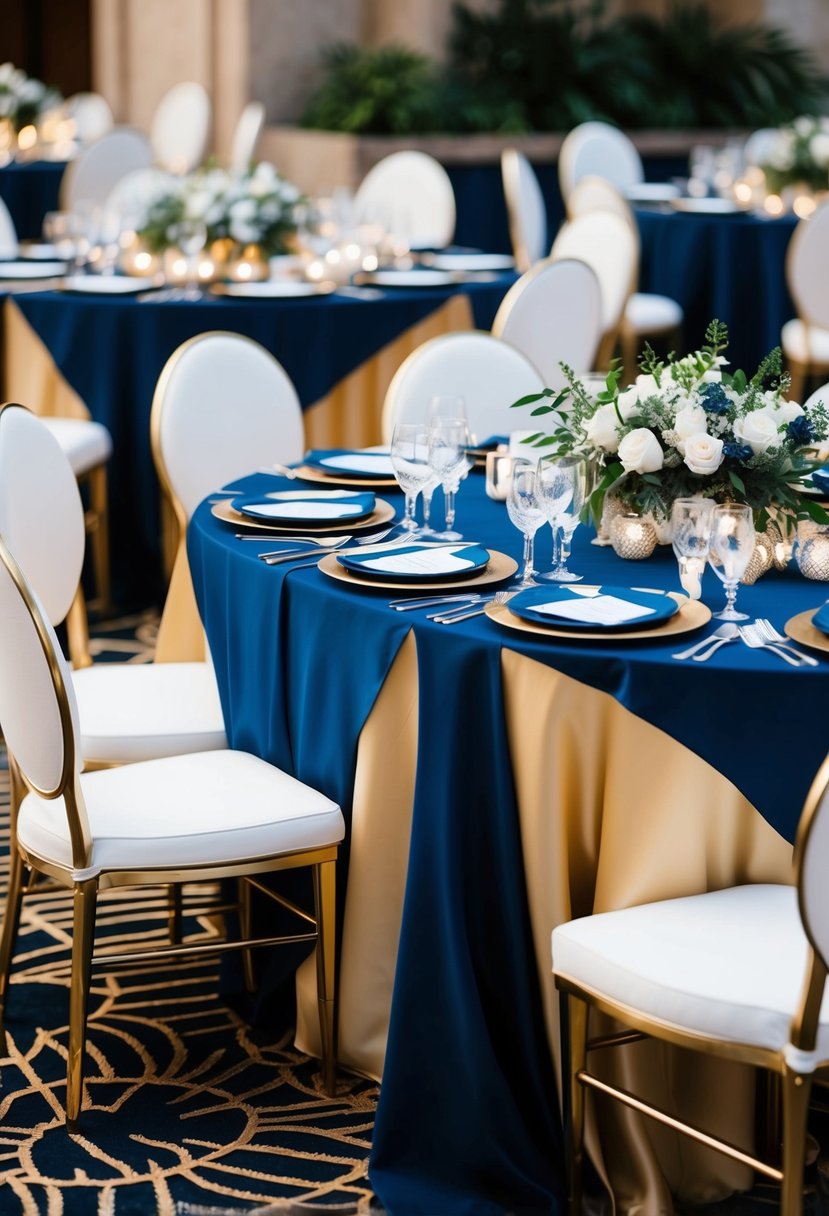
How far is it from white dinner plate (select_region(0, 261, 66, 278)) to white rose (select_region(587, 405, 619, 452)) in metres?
3.58

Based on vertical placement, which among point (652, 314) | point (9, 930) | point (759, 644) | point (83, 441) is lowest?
point (9, 930)

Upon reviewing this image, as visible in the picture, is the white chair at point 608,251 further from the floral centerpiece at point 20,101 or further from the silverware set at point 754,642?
the floral centerpiece at point 20,101

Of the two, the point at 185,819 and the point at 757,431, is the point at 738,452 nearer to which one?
the point at 757,431

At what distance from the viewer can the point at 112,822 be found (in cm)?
281

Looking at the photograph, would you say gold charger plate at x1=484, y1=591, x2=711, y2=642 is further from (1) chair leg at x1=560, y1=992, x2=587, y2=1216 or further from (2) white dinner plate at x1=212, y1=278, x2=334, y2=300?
(2) white dinner plate at x1=212, y1=278, x2=334, y2=300

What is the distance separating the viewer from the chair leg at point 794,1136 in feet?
7.38

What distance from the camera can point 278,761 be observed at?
3076mm

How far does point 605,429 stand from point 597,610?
444mm

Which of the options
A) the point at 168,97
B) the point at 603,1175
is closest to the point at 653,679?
the point at 603,1175

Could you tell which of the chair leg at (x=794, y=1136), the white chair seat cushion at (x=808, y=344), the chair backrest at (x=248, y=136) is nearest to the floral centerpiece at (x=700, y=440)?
the chair leg at (x=794, y=1136)

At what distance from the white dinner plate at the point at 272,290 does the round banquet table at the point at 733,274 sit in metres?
2.27

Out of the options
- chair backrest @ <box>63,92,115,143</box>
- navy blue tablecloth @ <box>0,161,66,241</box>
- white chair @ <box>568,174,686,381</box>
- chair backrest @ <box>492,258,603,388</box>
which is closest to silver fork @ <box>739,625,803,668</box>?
chair backrest @ <box>492,258,603,388</box>

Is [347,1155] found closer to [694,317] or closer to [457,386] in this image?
[457,386]

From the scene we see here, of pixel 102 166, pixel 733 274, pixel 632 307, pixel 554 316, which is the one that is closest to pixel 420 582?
pixel 554 316
